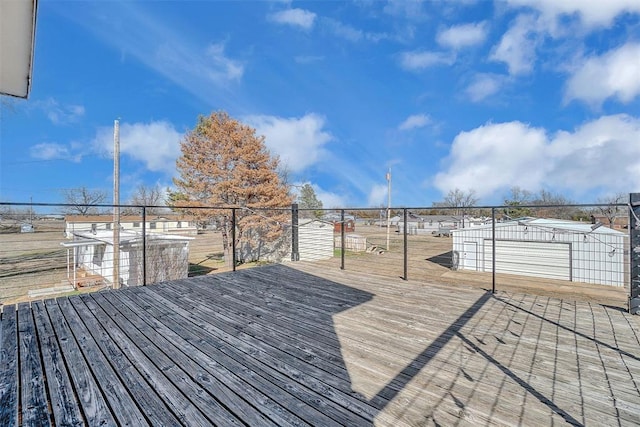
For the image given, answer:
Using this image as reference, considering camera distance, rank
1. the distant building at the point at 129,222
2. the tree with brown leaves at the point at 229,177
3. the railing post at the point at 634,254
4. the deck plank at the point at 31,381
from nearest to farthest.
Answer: the deck plank at the point at 31,381 → the railing post at the point at 634,254 → the distant building at the point at 129,222 → the tree with brown leaves at the point at 229,177

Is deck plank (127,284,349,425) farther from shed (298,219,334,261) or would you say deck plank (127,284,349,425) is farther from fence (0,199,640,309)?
shed (298,219,334,261)

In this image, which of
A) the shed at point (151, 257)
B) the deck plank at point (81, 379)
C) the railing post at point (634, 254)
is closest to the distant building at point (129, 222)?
the shed at point (151, 257)

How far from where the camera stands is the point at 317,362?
1.54 metres

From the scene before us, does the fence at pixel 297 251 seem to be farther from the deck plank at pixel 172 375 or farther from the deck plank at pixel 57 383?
the deck plank at pixel 57 383

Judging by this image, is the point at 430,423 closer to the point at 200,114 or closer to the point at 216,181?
the point at 216,181

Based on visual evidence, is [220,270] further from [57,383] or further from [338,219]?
[57,383]

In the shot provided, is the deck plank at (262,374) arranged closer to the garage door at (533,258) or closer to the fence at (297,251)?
the fence at (297,251)

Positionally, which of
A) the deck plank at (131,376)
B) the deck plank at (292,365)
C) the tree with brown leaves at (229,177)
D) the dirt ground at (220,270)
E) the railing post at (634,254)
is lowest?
the dirt ground at (220,270)

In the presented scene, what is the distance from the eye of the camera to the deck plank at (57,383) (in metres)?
1.08

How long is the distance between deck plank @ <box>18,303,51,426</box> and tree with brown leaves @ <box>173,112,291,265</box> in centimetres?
900

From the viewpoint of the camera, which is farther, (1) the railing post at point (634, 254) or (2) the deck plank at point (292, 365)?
(1) the railing post at point (634, 254)

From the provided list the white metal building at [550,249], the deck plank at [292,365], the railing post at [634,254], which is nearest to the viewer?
the deck plank at [292,365]

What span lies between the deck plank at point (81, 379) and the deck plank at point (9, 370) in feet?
0.42

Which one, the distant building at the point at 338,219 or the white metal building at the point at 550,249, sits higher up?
the distant building at the point at 338,219
